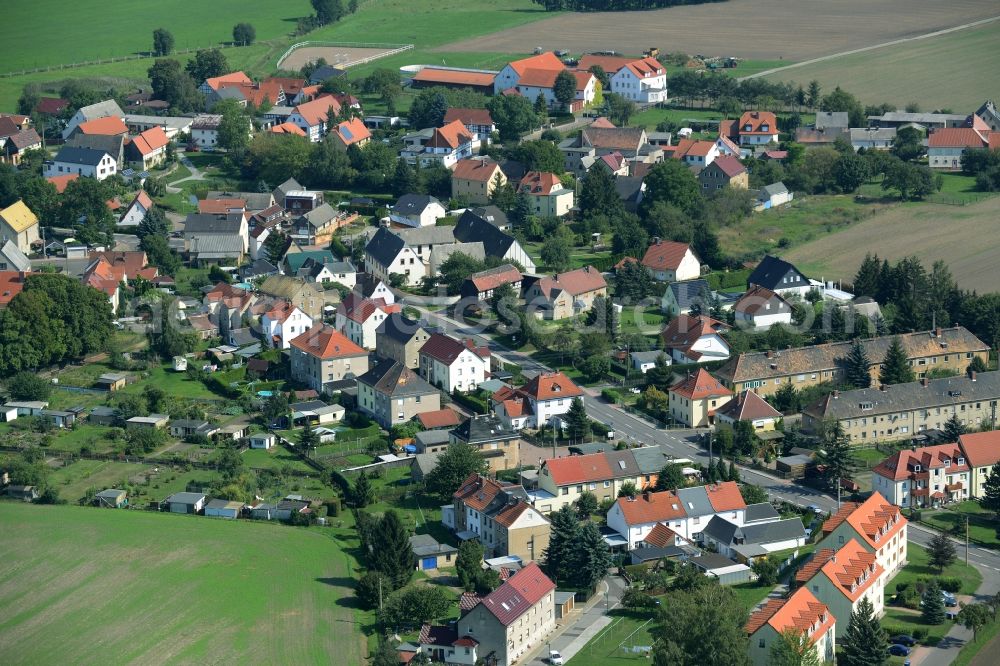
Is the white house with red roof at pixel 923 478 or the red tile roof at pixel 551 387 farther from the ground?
the red tile roof at pixel 551 387

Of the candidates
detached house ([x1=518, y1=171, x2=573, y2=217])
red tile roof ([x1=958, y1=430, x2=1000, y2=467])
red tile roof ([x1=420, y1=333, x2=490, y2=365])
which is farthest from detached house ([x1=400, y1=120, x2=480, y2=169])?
red tile roof ([x1=958, y1=430, x2=1000, y2=467])

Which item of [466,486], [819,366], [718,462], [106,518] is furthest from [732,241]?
[106,518]

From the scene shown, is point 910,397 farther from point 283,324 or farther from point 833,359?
point 283,324

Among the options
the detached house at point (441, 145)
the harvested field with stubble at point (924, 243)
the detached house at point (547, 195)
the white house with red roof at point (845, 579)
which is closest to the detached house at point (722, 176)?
the harvested field with stubble at point (924, 243)

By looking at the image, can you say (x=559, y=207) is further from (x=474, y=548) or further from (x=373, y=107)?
(x=474, y=548)

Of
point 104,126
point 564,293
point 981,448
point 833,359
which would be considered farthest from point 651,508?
point 104,126

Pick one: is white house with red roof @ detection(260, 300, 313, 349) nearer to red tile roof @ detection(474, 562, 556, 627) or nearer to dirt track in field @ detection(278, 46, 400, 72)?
red tile roof @ detection(474, 562, 556, 627)

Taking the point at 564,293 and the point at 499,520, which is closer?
the point at 499,520

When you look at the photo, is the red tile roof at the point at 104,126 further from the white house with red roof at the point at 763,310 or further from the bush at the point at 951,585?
the bush at the point at 951,585
